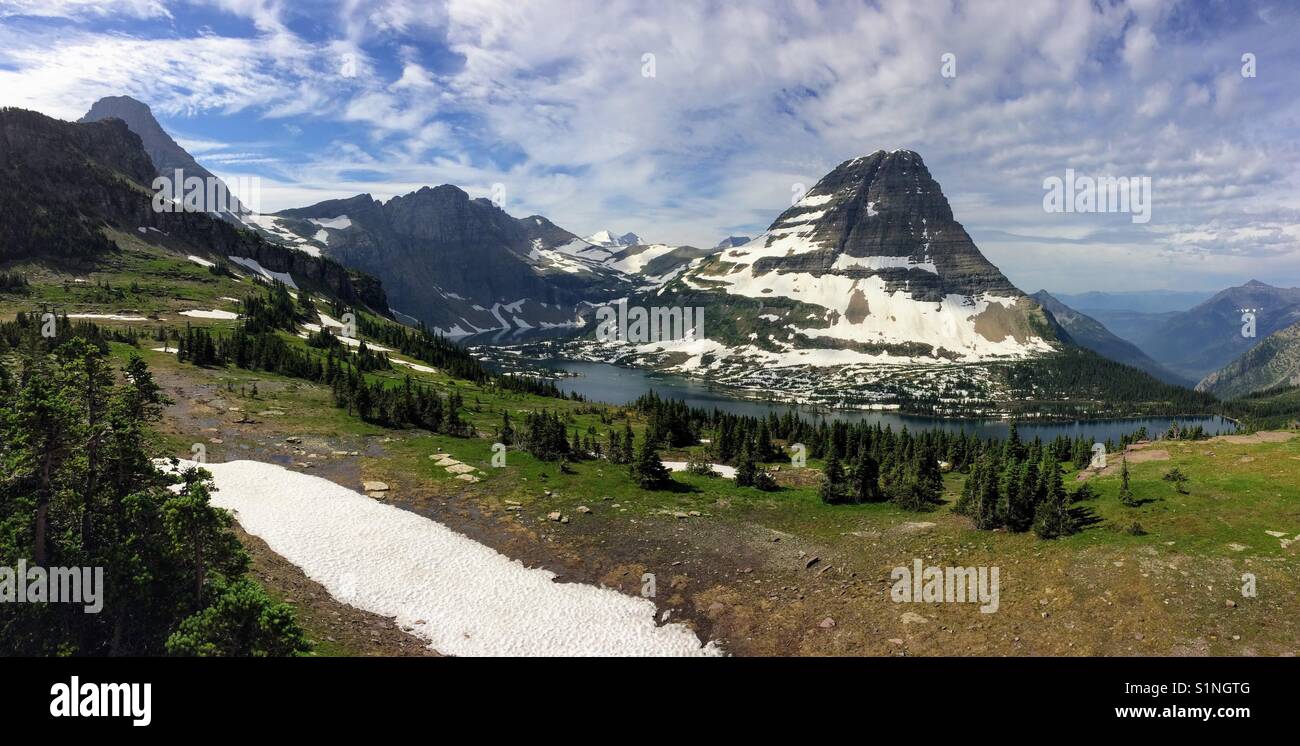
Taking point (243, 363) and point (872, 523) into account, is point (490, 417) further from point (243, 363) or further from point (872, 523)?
point (872, 523)

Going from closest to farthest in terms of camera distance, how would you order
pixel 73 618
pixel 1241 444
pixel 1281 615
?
pixel 73 618
pixel 1281 615
pixel 1241 444

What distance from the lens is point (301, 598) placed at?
2525cm

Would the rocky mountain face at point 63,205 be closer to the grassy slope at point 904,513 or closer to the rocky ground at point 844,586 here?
the grassy slope at point 904,513

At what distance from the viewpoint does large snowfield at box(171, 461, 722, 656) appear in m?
24.5

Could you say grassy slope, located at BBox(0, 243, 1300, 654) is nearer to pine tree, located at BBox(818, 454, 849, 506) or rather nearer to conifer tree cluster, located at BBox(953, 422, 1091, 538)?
conifer tree cluster, located at BBox(953, 422, 1091, 538)

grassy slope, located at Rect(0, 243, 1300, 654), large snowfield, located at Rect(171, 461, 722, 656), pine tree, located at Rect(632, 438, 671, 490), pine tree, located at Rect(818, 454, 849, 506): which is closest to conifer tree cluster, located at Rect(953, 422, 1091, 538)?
grassy slope, located at Rect(0, 243, 1300, 654)

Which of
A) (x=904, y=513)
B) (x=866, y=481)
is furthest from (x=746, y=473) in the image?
(x=904, y=513)

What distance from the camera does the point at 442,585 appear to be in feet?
92.8

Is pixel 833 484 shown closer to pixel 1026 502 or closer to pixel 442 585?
pixel 1026 502

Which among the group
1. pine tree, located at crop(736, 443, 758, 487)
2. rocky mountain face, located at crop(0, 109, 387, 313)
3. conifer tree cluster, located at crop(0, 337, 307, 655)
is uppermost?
rocky mountain face, located at crop(0, 109, 387, 313)

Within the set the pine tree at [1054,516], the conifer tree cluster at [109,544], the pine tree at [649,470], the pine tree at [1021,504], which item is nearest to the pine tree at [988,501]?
the pine tree at [1021,504]
